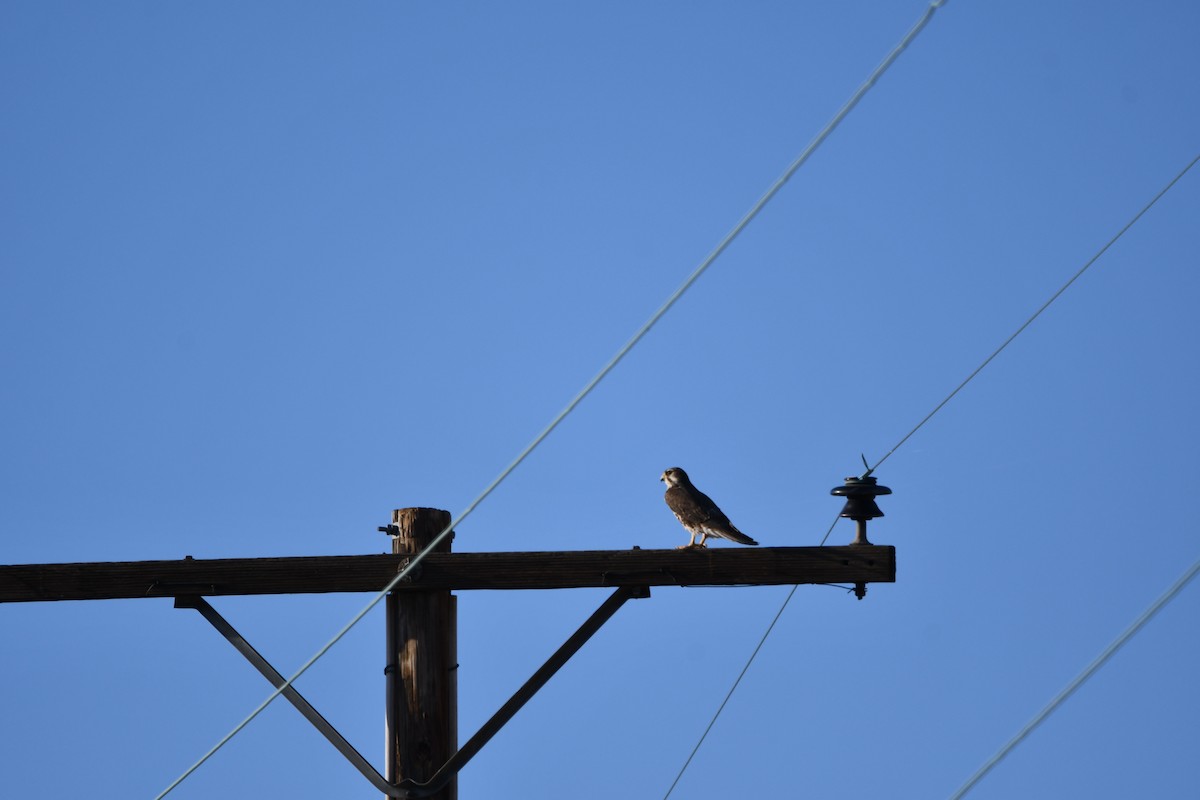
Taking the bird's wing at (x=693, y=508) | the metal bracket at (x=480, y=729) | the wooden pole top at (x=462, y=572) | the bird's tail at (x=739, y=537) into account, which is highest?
the bird's wing at (x=693, y=508)

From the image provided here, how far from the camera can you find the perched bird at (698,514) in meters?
9.58

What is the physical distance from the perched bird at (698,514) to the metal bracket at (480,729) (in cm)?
108

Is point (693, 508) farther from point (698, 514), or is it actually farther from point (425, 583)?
point (425, 583)

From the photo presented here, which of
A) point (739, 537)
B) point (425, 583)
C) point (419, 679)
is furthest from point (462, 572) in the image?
point (739, 537)

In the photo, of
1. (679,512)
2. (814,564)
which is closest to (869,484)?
(814,564)

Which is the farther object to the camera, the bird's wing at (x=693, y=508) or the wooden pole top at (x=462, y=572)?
the bird's wing at (x=693, y=508)

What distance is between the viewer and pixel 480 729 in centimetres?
828

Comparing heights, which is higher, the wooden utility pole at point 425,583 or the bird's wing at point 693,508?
the bird's wing at point 693,508

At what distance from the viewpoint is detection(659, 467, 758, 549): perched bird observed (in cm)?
958

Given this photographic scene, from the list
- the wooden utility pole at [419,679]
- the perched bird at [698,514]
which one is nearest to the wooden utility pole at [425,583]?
the wooden utility pole at [419,679]

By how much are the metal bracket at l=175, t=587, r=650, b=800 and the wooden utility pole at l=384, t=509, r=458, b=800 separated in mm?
50

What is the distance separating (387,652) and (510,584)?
1.97ft

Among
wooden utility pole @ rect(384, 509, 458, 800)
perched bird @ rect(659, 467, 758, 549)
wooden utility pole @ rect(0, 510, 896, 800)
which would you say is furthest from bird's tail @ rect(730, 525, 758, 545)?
wooden utility pole @ rect(384, 509, 458, 800)

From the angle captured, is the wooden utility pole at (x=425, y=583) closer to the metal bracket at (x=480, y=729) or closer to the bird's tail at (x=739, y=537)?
the metal bracket at (x=480, y=729)
